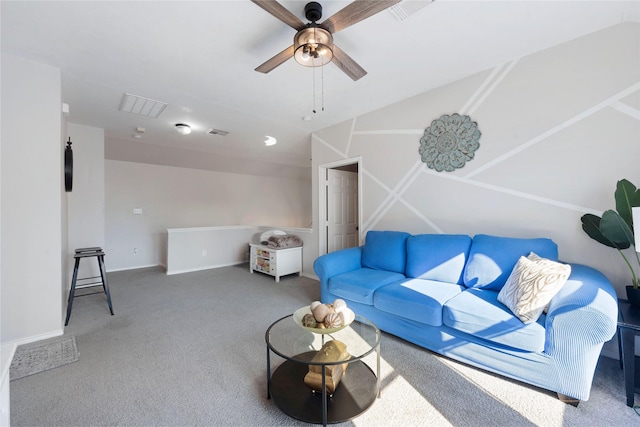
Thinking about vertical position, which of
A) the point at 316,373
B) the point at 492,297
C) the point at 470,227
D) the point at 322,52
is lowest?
the point at 316,373

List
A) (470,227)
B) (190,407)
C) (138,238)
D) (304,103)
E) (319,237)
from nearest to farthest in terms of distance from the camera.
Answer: (190,407)
(470,227)
(304,103)
(319,237)
(138,238)

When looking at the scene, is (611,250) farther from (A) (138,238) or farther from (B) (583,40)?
(A) (138,238)

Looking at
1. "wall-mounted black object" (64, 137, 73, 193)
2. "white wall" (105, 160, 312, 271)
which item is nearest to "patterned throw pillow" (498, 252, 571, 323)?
"wall-mounted black object" (64, 137, 73, 193)

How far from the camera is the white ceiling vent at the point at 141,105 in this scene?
311 centimetres

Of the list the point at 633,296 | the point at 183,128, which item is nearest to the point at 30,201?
the point at 183,128

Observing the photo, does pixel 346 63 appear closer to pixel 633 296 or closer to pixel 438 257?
pixel 438 257

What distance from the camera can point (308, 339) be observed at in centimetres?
177

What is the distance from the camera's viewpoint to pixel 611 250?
207 centimetres

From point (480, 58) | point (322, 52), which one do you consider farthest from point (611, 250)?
point (322, 52)

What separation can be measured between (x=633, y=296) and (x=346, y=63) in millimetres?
2648

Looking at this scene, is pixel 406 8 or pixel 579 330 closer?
pixel 579 330

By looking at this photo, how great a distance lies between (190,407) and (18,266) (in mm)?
2158

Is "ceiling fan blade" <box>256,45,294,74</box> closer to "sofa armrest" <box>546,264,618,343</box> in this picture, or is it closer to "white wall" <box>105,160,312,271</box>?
"sofa armrest" <box>546,264,618,343</box>

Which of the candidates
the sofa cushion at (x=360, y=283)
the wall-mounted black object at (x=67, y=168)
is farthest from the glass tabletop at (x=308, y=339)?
the wall-mounted black object at (x=67, y=168)
